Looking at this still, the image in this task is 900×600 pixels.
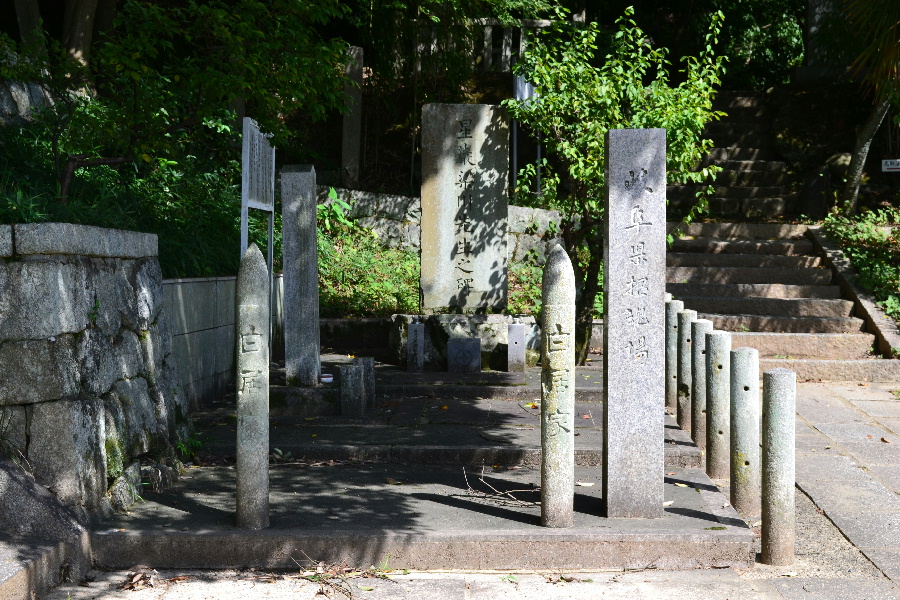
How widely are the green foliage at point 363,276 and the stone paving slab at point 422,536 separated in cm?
601

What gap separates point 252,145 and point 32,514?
3780 millimetres

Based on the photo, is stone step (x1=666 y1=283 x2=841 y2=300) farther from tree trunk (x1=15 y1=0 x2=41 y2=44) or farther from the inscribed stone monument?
tree trunk (x1=15 y1=0 x2=41 y2=44)

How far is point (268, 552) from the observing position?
13.8ft

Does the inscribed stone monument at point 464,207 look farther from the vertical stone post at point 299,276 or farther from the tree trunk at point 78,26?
the tree trunk at point 78,26

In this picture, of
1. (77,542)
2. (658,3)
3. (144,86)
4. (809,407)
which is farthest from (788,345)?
(658,3)

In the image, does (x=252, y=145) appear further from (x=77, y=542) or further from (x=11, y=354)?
(x=77, y=542)

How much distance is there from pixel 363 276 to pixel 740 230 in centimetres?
589

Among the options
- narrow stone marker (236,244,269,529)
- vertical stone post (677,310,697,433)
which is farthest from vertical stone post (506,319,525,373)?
narrow stone marker (236,244,269,529)

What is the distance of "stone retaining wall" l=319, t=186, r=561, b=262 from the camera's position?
41.4 feet

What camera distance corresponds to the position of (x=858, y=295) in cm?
1067

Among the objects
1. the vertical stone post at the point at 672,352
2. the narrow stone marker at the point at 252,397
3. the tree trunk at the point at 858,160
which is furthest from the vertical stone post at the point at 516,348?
the tree trunk at the point at 858,160

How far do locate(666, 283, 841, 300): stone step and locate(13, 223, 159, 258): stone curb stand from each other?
8.04 m

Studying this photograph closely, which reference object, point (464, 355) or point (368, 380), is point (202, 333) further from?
point (464, 355)

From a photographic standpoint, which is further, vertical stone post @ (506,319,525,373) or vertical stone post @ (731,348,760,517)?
vertical stone post @ (506,319,525,373)
